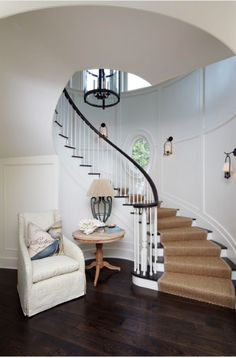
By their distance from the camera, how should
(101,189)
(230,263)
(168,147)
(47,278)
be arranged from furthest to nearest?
1. (168,147)
2. (101,189)
3. (230,263)
4. (47,278)

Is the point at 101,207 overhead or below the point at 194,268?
overhead

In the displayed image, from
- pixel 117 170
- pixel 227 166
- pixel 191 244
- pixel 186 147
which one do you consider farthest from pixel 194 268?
pixel 117 170

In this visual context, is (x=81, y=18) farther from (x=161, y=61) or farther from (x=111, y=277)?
(x=111, y=277)

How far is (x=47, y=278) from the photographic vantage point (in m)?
2.28

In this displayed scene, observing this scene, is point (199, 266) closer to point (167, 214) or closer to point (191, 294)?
point (191, 294)

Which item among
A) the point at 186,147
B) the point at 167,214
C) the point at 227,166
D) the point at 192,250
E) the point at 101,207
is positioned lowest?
the point at 192,250

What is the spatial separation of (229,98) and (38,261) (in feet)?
11.7

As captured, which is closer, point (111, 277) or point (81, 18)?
point (81, 18)

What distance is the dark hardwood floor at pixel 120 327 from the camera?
1687 mm

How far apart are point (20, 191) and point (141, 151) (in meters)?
2.81

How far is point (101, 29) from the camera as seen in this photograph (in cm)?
165

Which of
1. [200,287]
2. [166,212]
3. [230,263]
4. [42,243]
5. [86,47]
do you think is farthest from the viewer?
[166,212]

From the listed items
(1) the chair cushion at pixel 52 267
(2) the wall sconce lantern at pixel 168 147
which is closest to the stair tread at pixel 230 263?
(1) the chair cushion at pixel 52 267

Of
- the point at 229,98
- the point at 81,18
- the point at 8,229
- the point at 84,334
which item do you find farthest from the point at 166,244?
the point at 81,18
